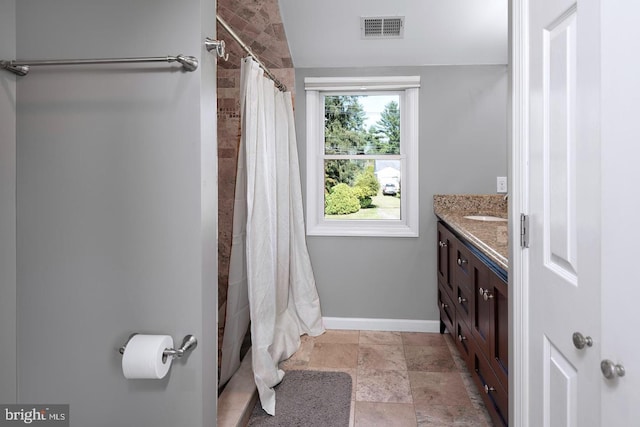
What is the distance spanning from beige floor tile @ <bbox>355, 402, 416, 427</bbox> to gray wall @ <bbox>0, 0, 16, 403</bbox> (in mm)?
1426

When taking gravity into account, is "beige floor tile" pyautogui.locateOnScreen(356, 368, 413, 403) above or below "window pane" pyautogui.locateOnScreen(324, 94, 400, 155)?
below

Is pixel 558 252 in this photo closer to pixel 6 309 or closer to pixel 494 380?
pixel 494 380

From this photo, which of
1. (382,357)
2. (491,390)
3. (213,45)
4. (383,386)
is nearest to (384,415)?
(383,386)

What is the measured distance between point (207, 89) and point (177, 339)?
2.68 ft

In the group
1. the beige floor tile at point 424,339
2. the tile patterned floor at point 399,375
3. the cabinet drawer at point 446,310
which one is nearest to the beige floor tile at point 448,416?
the tile patterned floor at point 399,375

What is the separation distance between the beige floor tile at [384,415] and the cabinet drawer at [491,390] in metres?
0.36

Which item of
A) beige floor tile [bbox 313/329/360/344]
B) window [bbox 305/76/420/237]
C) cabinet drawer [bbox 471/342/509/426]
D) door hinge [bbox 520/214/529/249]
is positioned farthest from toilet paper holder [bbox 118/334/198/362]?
window [bbox 305/76/420/237]

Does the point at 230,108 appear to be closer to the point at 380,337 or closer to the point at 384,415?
the point at 380,337

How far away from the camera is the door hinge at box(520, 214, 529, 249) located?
112 centimetres

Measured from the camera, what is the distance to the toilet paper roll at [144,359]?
47.4 inches

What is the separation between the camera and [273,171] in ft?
7.93

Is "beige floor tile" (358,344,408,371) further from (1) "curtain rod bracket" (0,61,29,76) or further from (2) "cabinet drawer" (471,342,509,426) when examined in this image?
(1) "curtain rod bracket" (0,61,29,76)

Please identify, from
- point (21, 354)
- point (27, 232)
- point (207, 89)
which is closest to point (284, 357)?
point (21, 354)

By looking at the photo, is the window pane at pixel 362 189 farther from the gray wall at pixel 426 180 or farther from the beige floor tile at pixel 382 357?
the beige floor tile at pixel 382 357
